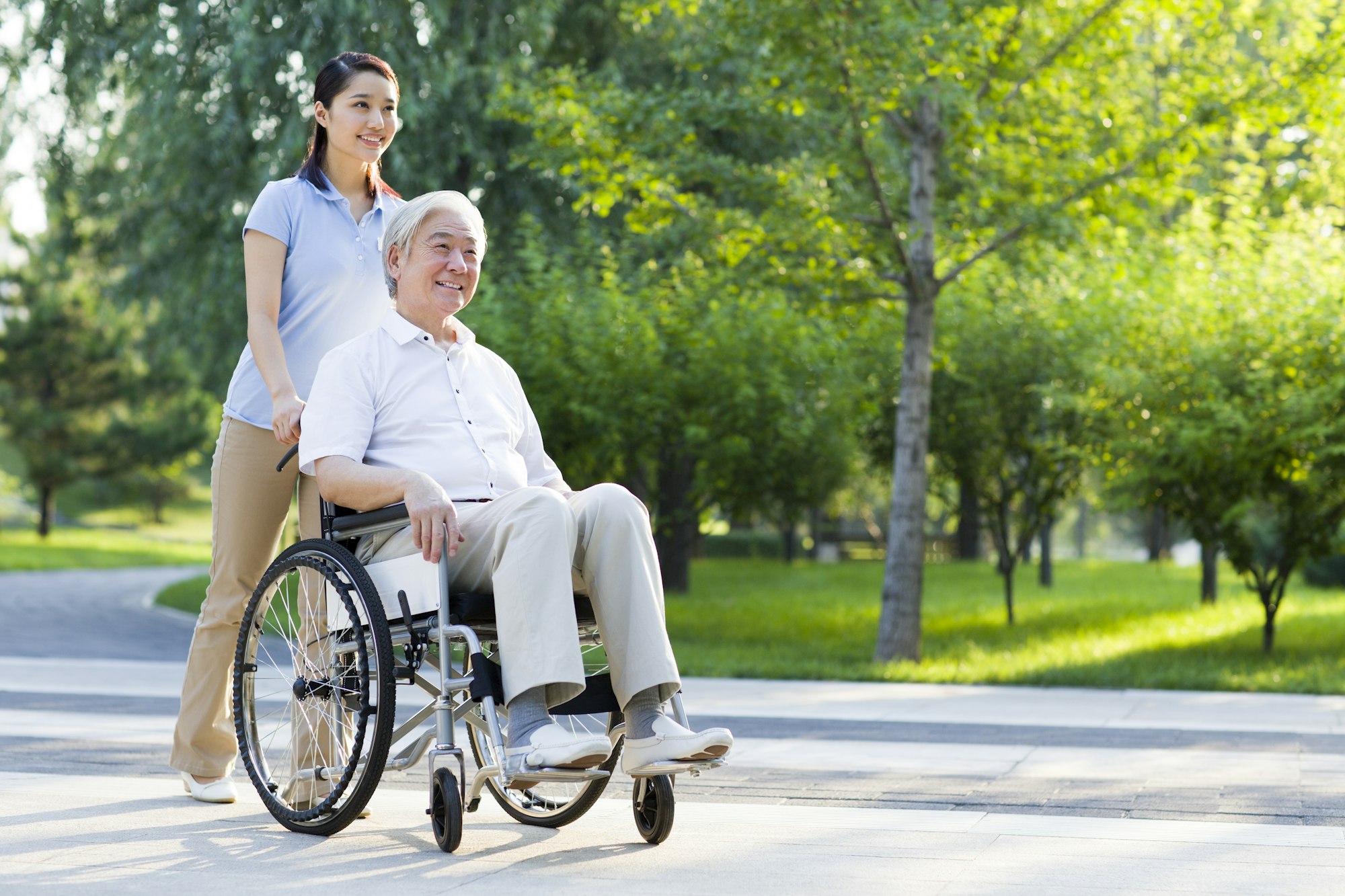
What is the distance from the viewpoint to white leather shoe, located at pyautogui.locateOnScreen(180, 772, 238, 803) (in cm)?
397

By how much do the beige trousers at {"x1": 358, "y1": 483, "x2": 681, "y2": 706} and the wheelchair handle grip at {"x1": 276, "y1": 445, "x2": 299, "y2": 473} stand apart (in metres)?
0.69

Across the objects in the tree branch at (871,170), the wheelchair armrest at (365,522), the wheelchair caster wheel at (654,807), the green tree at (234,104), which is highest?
the green tree at (234,104)

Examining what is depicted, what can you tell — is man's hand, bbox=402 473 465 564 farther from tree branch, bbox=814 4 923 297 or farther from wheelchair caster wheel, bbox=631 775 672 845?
tree branch, bbox=814 4 923 297

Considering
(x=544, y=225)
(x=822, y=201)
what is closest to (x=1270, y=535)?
(x=822, y=201)

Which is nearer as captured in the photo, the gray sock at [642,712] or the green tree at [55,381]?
the gray sock at [642,712]

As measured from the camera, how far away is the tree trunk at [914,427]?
960 cm

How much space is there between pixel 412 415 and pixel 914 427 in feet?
21.5

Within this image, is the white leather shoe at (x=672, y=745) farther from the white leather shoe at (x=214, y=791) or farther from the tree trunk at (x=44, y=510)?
the tree trunk at (x=44, y=510)

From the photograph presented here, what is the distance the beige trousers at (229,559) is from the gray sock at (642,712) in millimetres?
1256

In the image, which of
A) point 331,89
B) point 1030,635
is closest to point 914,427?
point 1030,635

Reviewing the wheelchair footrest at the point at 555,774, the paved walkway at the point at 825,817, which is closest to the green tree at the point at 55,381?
the paved walkway at the point at 825,817

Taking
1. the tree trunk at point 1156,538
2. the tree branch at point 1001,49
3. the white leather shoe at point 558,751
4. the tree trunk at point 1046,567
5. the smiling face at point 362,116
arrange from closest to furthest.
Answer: the white leather shoe at point 558,751 < the smiling face at point 362,116 < the tree branch at point 1001,49 < the tree trunk at point 1046,567 < the tree trunk at point 1156,538

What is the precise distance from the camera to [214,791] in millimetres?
3977

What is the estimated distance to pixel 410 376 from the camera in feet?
11.5
